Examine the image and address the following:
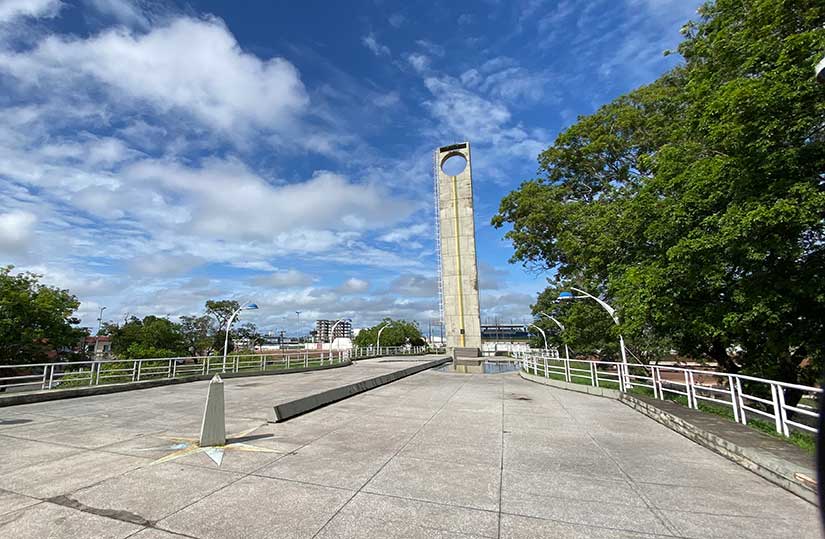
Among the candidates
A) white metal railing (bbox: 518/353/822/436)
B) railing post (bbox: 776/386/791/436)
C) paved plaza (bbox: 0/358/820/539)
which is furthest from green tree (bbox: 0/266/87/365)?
railing post (bbox: 776/386/791/436)

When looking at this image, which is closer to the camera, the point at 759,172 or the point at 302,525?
the point at 302,525

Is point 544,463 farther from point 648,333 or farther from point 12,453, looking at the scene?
point 648,333

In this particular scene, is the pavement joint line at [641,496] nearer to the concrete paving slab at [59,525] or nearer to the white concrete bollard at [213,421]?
the concrete paving slab at [59,525]

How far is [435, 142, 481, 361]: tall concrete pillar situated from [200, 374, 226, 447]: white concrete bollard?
2540 centimetres

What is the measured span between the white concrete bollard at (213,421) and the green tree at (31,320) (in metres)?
28.4

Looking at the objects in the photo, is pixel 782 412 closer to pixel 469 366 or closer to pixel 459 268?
pixel 469 366

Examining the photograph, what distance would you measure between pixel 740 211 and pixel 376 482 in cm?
1010

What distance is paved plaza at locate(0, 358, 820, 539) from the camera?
3834mm

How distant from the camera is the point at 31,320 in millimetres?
27531

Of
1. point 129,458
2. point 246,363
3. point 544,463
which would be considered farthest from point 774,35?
point 246,363

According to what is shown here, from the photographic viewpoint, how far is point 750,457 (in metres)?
5.62

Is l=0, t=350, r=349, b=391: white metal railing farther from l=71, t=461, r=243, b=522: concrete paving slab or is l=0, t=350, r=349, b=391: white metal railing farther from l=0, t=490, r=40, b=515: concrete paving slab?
l=71, t=461, r=243, b=522: concrete paving slab

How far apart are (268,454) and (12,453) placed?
3753mm

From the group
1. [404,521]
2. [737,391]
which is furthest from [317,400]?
[737,391]
